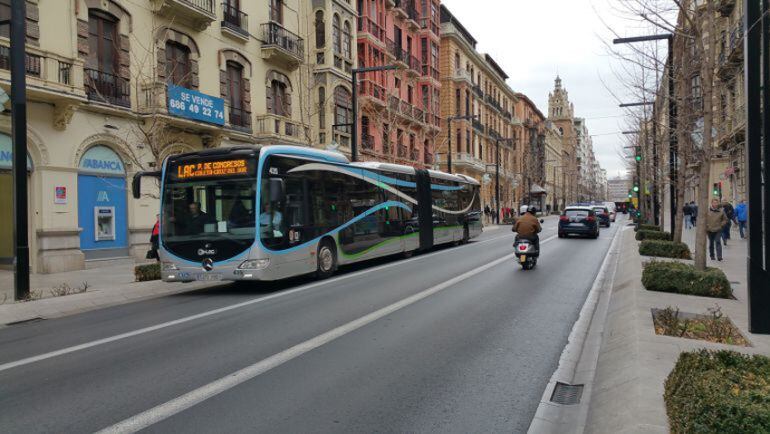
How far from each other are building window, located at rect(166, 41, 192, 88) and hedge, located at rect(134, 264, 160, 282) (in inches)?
361

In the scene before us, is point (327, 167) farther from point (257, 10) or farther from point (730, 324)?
point (257, 10)

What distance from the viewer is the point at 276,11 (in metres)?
27.8

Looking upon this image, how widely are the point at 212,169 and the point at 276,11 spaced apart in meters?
18.7

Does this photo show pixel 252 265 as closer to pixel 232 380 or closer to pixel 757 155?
pixel 232 380

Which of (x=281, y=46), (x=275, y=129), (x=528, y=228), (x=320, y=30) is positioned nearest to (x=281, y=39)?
(x=281, y=46)

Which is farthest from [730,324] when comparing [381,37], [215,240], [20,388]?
[381,37]

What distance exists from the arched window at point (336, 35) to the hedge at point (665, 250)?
21.3 meters

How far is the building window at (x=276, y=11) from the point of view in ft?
89.2

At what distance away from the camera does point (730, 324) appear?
691 cm

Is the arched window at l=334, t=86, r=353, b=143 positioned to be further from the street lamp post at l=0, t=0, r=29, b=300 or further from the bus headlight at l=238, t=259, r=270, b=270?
the bus headlight at l=238, t=259, r=270, b=270

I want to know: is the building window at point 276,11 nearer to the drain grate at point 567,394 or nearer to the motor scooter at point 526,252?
the motor scooter at point 526,252

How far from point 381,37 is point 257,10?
49.6 feet

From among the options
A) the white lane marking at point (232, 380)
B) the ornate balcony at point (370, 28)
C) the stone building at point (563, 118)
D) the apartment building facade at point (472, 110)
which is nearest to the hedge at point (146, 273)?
Answer: the white lane marking at point (232, 380)

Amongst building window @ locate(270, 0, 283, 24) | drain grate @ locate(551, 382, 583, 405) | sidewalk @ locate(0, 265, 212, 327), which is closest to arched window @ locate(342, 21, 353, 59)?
building window @ locate(270, 0, 283, 24)
